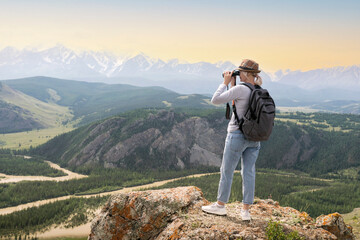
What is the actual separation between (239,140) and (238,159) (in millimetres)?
1007

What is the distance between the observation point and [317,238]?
11.6 metres

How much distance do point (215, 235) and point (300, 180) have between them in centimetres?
12458

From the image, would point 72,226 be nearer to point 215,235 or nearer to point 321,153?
point 215,235

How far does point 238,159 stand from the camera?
11.7 metres

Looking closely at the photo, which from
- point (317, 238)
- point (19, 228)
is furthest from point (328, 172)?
point (317, 238)

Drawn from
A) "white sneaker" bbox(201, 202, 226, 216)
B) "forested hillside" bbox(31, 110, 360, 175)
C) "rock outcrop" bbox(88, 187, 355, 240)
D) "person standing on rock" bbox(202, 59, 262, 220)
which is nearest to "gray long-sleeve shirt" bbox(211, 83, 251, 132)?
"person standing on rock" bbox(202, 59, 262, 220)

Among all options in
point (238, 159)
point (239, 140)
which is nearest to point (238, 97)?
point (239, 140)

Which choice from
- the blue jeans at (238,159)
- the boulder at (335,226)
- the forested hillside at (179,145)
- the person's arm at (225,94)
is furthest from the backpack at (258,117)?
the forested hillside at (179,145)

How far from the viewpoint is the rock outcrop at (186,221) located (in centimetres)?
1139

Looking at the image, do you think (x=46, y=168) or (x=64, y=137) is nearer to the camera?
(x=46, y=168)

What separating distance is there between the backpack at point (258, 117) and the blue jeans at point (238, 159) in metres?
0.55

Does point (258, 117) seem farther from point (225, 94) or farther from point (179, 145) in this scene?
point (179, 145)

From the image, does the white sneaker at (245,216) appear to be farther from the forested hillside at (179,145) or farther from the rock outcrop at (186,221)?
the forested hillside at (179,145)

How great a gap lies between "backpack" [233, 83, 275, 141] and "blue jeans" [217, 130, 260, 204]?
0.55m
